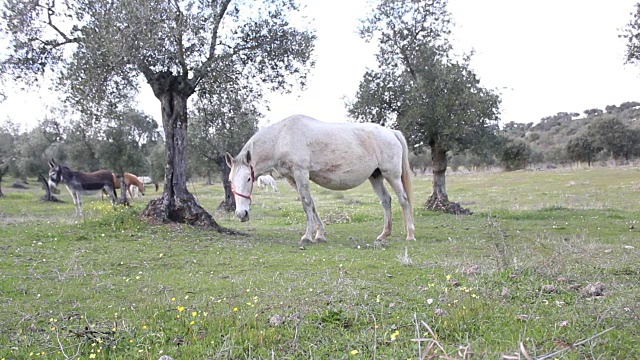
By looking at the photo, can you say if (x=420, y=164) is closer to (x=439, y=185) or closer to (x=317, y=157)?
(x=439, y=185)

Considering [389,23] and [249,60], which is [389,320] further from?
[389,23]

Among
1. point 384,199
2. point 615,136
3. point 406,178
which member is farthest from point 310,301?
point 615,136

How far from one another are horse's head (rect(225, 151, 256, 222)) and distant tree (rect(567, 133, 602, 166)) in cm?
6297

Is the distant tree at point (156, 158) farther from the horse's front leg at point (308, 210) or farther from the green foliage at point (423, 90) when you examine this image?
the horse's front leg at point (308, 210)

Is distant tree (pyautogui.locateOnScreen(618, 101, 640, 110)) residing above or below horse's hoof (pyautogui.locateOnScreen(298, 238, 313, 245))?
above

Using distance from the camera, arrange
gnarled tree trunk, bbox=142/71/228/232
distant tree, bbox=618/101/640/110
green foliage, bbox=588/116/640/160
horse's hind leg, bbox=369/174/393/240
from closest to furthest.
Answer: horse's hind leg, bbox=369/174/393/240 → gnarled tree trunk, bbox=142/71/228/232 → green foliage, bbox=588/116/640/160 → distant tree, bbox=618/101/640/110

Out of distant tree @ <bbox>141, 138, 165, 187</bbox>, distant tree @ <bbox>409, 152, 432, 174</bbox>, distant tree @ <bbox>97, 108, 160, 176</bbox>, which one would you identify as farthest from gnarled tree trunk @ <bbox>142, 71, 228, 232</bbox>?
distant tree @ <bbox>409, 152, 432, 174</bbox>

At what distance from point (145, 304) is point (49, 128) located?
159 feet

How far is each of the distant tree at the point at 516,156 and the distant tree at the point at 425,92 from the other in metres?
46.2

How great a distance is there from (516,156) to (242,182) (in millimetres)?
63095

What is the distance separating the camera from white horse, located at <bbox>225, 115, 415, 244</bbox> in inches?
428

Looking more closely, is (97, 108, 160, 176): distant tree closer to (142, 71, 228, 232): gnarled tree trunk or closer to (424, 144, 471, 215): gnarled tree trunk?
(142, 71, 228, 232): gnarled tree trunk

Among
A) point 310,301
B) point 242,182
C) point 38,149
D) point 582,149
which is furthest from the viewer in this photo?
point 582,149

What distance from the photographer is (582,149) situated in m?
62.2
